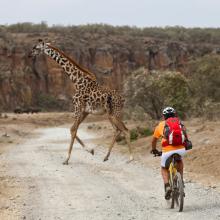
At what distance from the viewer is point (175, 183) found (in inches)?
393

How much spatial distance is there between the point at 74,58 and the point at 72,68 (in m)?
62.9

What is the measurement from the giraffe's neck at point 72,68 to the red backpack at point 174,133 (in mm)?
9490

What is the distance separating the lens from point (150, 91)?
3709 centimetres

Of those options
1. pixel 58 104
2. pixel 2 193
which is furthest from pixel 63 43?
pixel 2 193

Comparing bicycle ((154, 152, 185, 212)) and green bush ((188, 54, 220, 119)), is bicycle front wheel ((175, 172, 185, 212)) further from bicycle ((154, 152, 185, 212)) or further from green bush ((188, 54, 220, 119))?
green bush ((188, 54, 220, 119))

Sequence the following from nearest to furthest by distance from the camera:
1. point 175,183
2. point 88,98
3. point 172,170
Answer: point 175,183 < point 172,170 < point 88,98

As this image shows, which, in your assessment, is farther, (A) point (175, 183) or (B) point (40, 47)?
(B) point (40, 47)

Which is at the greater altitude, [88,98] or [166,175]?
[88,98]

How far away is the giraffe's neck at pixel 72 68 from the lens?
19.5 m

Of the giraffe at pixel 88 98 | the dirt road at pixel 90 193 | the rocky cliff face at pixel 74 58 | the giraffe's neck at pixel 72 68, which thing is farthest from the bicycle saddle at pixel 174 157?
the rocky cliff face at pixel 74 58

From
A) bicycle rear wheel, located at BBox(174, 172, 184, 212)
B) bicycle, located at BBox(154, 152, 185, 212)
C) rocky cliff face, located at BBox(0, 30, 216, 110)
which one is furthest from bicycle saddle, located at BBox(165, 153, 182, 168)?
rocky cliff face, located at BBox(0, 30, 216, 110)

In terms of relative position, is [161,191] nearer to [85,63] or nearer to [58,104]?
[58,104]

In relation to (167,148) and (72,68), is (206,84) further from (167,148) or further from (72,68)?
(167,148)

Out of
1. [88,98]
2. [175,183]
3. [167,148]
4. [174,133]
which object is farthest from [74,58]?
[175,183]
